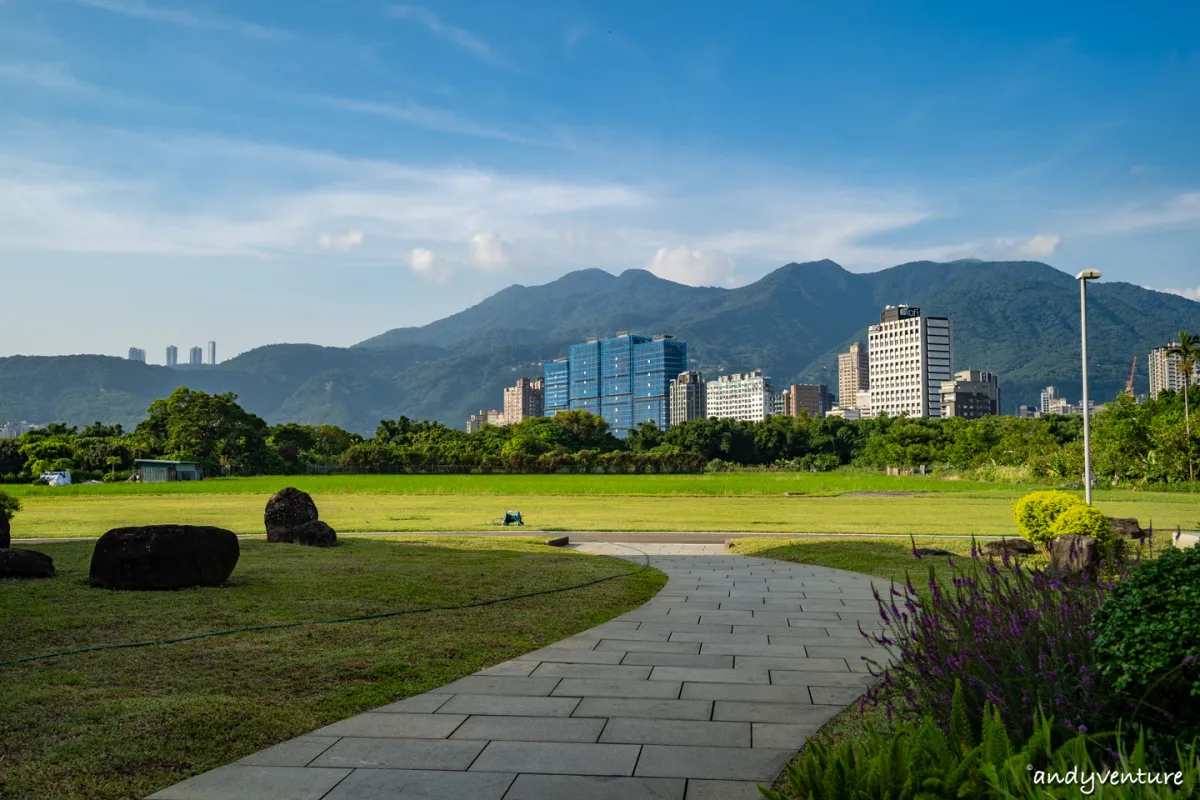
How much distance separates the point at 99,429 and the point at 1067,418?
93.7 m

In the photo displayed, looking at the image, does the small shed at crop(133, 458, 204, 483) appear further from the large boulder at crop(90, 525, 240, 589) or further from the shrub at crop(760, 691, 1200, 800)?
the shrub at crop(760, 691, 1200, 800)

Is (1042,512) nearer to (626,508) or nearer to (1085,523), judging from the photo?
(1085,523)

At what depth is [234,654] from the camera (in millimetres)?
6582

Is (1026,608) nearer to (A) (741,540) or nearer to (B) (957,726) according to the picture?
(B) (957,726)

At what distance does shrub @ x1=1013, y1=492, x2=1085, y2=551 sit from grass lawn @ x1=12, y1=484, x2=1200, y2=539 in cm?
437

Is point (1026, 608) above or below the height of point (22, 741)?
above

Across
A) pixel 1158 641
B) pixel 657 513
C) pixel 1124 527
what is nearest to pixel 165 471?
pixel 657 513

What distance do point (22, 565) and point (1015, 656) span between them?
434 inches

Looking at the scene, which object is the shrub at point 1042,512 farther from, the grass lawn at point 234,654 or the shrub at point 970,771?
the shrub at point 970,771

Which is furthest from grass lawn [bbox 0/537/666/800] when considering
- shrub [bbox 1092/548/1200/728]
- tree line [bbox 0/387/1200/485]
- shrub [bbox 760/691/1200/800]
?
tree line [bbox 0/387/1200/485]

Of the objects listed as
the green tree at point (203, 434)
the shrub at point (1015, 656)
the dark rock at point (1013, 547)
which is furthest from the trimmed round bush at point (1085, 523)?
the green tree at point (203, 434)

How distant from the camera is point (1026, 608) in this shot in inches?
176

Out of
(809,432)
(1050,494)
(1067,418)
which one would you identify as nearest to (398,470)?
(809,432)

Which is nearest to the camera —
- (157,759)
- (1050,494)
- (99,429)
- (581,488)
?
(157,759)
